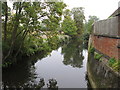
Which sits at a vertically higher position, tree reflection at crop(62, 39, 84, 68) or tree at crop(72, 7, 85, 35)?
tree at crop(72, 7, 85, 35)

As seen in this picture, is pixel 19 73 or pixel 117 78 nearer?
pixel 117 78

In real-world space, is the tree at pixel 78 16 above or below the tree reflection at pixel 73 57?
above

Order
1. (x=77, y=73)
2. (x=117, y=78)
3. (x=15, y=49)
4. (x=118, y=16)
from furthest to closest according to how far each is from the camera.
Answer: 1. (x=15, y=49)
2. (x=77, y=73)
3. (x=118, y=16)
4. (x=117, y=78)

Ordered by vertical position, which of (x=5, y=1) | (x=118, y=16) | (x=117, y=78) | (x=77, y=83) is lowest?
(x=77, y=83)

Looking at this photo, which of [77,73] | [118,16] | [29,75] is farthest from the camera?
[77,73]

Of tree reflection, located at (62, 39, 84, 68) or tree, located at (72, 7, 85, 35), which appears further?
tree, located at (72, 7, 85, 35)

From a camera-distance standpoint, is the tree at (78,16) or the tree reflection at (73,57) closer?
the tree reflection at (73,57)

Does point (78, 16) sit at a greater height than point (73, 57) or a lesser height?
greater

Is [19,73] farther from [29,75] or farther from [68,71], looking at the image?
[68,71]

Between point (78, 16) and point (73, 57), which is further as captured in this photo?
point (78, 16)

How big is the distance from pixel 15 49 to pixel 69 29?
34.8m

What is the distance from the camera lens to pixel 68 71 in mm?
15211

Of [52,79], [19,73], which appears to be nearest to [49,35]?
[52,79]

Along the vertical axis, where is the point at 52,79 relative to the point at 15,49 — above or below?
below
